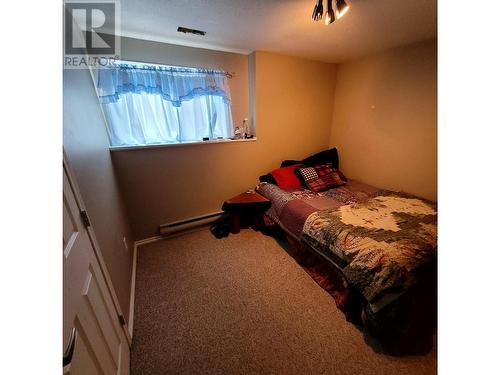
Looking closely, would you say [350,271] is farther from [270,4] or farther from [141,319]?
[270,4]

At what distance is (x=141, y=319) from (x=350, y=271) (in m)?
1.66

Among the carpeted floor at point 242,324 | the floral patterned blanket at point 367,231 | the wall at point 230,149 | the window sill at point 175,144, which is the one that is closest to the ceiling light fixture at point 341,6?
the wall at point 230,149

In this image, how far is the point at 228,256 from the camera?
2350 millimetres

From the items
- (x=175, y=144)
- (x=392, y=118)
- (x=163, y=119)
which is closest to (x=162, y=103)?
(x=163, y=119)

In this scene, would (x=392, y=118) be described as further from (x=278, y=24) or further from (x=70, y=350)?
(x=70, y=350)

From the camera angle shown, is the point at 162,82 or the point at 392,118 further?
the point at 392,118

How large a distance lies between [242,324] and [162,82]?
2637 millimetres

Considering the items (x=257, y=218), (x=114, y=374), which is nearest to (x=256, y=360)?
(x=114, y=374)

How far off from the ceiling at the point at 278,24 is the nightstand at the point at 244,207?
75.5 inches

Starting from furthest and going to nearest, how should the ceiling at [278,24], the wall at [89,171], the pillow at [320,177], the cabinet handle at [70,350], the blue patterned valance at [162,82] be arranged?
1. the pillow at [320,177]
2. the blue patterned valance at [162,82]
3. the ceiling at [278,24]
4. the wall at [89,171]
5. the cabinet handle at [70,350]

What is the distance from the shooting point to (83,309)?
87 cm

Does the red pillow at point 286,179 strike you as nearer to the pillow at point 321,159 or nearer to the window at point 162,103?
the pillow at point 321,159

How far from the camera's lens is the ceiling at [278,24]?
5.39ft

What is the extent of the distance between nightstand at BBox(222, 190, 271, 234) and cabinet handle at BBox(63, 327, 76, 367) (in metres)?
2.07
